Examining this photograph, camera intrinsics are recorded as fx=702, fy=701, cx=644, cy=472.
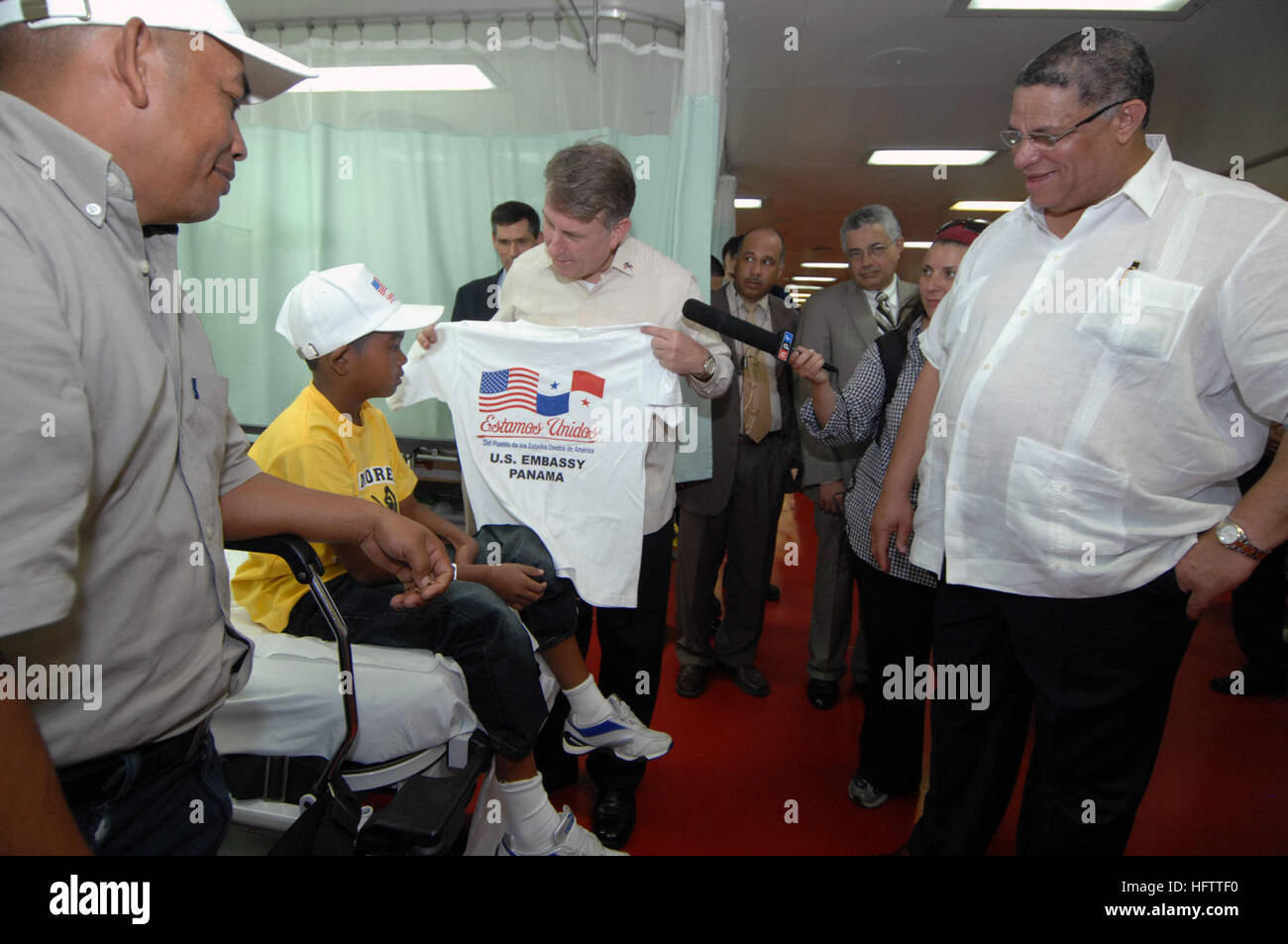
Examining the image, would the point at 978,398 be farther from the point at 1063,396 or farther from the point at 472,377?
the point at 472,377

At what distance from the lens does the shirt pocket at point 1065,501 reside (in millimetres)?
1308

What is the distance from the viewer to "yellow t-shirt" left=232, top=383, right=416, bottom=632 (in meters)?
1.59

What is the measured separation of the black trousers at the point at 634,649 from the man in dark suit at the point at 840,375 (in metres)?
0.97

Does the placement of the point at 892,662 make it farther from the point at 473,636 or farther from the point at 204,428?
the point at 204,428

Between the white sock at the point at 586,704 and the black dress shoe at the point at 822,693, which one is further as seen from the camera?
the black dress shoe at the point at 822,693

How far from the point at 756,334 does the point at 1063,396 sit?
84cm

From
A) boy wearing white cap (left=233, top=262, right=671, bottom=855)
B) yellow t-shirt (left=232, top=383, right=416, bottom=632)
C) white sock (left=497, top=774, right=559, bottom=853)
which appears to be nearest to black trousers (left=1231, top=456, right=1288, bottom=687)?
boy wearing white cap (left=233, top=262, right=671, bottom=855)

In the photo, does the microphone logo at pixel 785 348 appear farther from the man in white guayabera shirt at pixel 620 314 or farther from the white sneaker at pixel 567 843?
the white sneaker at pixel 567 843

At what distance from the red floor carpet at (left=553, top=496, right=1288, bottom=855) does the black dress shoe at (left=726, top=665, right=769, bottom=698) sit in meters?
0.04

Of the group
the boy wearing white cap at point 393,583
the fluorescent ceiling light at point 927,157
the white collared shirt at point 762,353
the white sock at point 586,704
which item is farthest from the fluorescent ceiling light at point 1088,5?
the white sock at point 586,704

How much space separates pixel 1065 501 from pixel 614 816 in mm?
1495

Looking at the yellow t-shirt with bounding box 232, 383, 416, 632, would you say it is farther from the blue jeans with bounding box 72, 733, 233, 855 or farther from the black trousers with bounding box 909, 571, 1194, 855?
the black trousers with bounding box 909, 571, 1194, 855

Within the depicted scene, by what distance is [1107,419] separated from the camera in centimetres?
130
